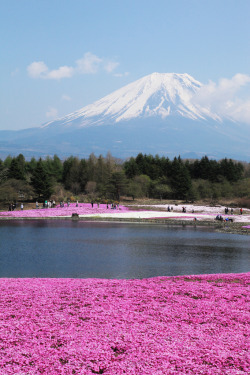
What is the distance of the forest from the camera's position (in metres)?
76.3

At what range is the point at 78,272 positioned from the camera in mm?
22500

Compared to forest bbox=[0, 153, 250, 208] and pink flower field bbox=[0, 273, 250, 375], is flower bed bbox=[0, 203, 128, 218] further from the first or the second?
pink flower field bbox=[0, 273, 250, 375]

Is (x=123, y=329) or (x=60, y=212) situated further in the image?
(x=60, y=212)

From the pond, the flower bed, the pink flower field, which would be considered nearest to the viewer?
the pink flower field

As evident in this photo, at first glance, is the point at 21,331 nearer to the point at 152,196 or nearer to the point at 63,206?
the point at 63,206

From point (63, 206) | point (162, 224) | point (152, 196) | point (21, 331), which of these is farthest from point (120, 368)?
point (152, 196)

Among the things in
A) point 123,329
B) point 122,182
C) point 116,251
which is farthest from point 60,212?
point 123,329

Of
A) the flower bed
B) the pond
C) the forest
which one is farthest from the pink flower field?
the forest

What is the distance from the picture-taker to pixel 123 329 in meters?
11.1

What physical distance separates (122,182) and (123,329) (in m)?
70.6

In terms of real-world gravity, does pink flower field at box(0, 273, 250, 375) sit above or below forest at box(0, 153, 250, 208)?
below

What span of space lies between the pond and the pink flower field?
232 inches

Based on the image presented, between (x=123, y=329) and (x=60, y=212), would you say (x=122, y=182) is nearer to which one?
(x=60, y=212)

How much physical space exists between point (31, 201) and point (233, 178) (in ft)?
170
